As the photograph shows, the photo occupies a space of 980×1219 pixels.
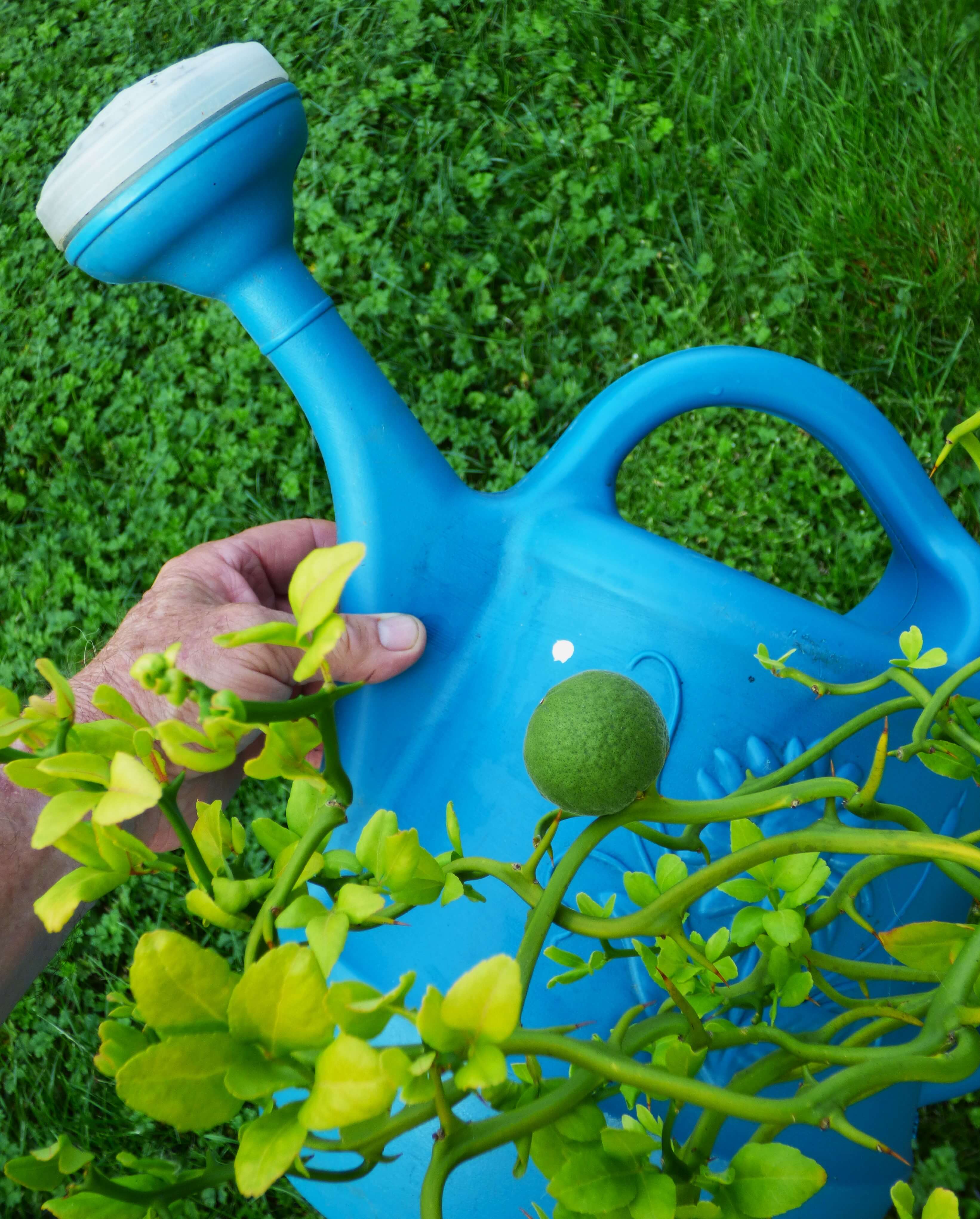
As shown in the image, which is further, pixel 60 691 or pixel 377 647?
pixel 377 647

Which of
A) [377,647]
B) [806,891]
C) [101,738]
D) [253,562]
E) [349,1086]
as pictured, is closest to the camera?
[349,1086]

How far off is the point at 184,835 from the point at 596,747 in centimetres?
18

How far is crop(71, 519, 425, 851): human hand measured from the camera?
0.79 m

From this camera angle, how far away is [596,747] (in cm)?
42

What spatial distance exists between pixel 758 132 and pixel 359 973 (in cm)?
150

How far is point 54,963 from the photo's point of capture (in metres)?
1.68

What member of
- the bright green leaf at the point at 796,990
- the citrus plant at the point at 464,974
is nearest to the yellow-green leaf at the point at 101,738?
the citrus plant at the point at 464,974

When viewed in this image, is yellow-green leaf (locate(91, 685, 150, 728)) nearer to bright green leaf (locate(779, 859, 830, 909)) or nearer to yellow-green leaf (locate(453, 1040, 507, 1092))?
yellow-green leaf (locate(453, 1040, 507, 1092))

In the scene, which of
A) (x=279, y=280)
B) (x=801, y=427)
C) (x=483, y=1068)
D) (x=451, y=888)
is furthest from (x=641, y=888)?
(x=279, y=280)

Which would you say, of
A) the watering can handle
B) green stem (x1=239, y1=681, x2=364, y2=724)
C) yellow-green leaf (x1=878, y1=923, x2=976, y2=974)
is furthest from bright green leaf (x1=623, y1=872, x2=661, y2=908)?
the watering can handle

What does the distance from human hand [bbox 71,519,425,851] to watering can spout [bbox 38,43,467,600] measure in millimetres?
79

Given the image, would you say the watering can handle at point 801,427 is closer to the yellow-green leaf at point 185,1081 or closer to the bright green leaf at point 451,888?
the bright green leaf at point 451,888

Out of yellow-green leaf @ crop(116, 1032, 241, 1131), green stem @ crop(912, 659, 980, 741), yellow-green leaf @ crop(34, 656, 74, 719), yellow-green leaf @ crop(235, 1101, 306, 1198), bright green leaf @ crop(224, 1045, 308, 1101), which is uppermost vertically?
yellow-green leaf @ crop(34, 656, 74, 719)

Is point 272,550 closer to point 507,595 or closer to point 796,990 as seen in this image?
point 507,595
